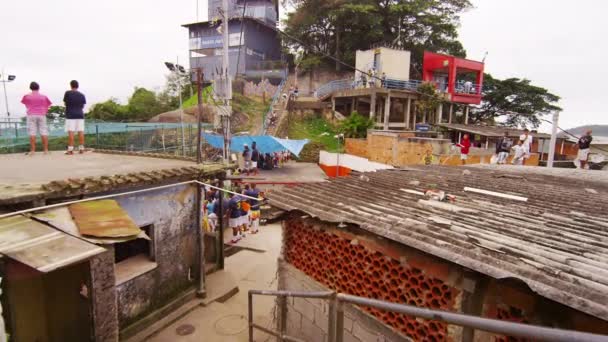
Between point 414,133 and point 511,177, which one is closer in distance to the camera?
point 511,177

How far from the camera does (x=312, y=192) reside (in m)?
6.18

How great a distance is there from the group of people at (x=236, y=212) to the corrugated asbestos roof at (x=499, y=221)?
18.0 ft

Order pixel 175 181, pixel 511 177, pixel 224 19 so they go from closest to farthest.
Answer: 1. pixel 175 181
2. pixel 511 177
3. pixel 224 19

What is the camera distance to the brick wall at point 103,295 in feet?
14.1

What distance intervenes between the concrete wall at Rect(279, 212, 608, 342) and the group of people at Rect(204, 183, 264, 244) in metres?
5.47

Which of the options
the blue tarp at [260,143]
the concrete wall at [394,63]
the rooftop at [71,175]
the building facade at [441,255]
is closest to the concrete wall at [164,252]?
the rooftop at [71,175]

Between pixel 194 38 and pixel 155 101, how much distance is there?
29.2ft

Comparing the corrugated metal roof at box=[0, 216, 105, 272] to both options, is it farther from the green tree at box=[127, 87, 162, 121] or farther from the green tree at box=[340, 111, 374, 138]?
the green tree at box=[127, 87, 162, 121]

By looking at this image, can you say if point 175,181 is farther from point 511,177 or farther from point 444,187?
point 511,177

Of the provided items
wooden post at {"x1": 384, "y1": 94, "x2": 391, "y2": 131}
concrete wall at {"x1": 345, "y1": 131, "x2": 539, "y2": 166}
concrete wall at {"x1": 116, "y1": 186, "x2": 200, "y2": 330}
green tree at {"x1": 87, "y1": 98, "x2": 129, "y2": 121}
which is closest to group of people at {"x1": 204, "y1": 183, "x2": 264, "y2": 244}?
concrete wall at {"x1": 116, "y1": 186, "x2": 200, "y2": 330}

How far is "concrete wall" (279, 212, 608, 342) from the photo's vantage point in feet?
10.1

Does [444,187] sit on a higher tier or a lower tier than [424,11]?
lower

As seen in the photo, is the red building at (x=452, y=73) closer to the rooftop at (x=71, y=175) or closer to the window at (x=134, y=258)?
the rooftop at (x=71, y=175)

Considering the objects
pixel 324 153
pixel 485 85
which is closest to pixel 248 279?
pixel 324 153
